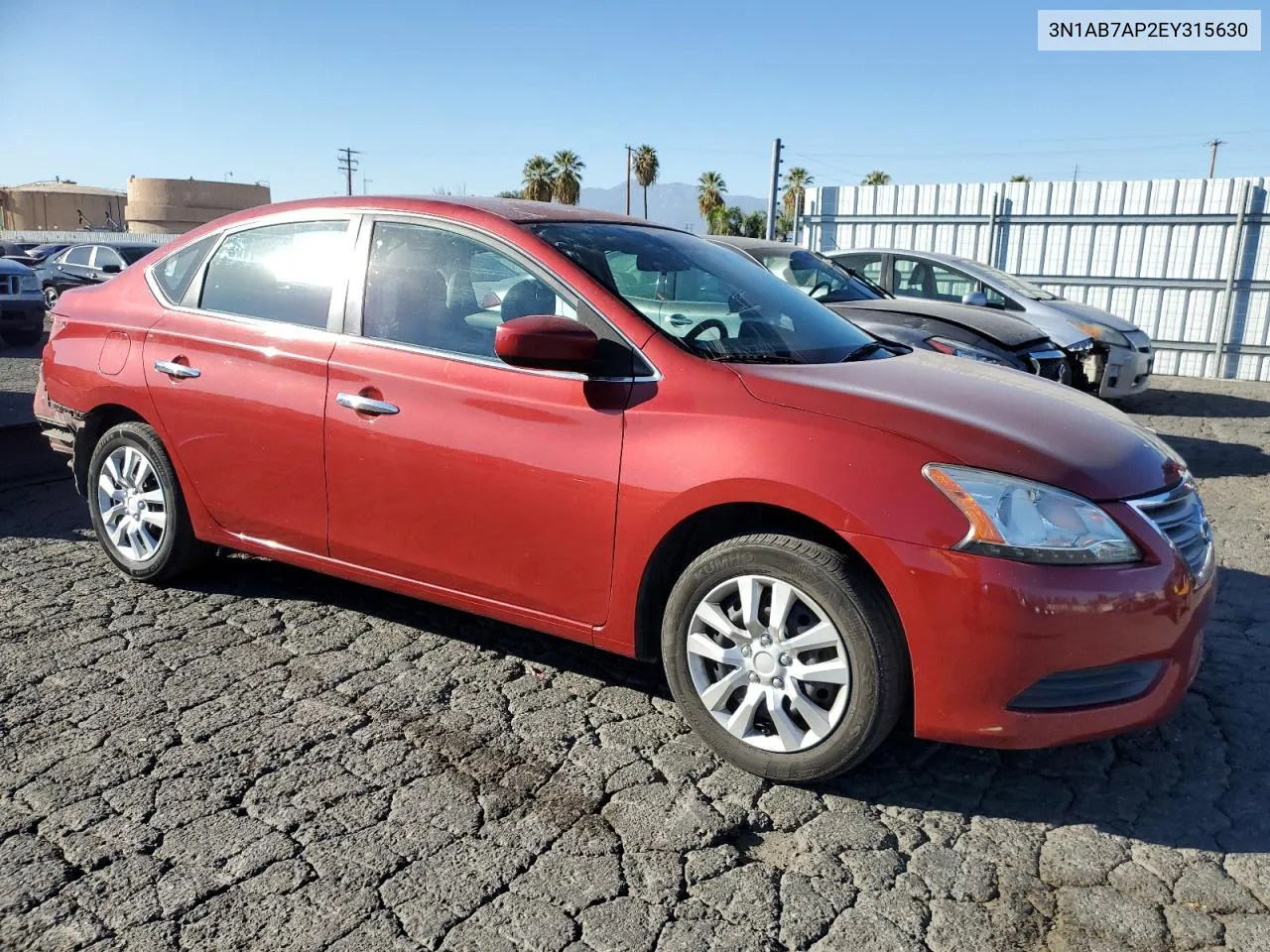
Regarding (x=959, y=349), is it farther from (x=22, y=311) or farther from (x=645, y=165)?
(x=645, y=165)

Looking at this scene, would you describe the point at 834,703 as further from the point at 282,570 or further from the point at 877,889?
the point at 282,570

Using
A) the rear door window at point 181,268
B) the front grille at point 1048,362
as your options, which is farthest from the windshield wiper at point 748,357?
the front grille at point 1048,362

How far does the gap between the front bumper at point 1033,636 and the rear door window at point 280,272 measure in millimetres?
2333

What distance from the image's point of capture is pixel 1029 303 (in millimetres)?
10219

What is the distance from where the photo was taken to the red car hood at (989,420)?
280 cm

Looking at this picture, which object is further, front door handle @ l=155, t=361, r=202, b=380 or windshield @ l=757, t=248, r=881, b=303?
windshield @ l=757, t=248, r=881, b=303

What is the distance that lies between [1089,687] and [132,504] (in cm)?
393

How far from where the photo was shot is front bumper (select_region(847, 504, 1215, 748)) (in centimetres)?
265

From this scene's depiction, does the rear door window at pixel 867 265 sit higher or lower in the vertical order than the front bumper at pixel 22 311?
higher

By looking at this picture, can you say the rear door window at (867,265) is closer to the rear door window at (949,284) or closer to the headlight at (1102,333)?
the rear door window at (949,284)

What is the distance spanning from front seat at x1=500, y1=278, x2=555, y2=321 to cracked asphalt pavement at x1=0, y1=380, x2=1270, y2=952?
1.35 meters

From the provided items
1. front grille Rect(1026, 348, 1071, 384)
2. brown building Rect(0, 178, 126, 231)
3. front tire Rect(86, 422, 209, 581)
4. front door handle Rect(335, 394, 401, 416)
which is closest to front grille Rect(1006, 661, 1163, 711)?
front door handle Rect(335, 394, 401, 416)

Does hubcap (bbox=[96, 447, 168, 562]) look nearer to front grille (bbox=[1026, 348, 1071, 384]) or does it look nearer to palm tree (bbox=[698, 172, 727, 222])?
front grille (bbox=[1026, 348, 1071, 384])

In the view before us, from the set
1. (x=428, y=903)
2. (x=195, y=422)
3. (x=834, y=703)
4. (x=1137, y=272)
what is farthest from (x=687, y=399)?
(x=1137, y=272)
